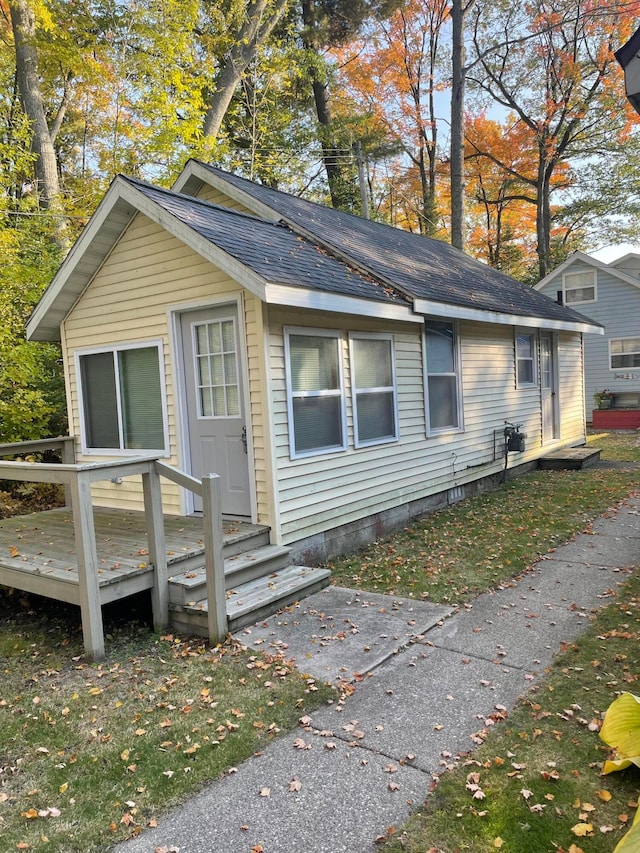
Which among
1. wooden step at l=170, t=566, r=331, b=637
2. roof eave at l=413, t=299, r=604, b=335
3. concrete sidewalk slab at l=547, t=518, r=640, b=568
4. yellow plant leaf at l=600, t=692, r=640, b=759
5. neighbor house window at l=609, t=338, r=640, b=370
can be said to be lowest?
concrete sidewalk slab at l=547, t=518, r=640, b=568

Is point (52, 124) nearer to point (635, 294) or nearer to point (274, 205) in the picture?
point (274, 205)

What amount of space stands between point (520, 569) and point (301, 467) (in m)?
2.47

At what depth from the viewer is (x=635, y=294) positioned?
61.1ft

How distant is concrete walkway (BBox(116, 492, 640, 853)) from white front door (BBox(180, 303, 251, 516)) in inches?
62.6

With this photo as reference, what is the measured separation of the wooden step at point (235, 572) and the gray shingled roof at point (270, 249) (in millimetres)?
2527

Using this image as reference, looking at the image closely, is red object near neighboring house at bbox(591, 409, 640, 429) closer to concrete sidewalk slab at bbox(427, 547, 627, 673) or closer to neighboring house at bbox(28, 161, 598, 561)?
neighboring house at bbox(28, 161, 598, 561)

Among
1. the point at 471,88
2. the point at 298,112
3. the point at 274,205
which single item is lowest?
the point at 274,205

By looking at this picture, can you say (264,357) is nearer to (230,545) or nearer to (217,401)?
(217,401)

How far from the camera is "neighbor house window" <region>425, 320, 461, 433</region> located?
8508mm

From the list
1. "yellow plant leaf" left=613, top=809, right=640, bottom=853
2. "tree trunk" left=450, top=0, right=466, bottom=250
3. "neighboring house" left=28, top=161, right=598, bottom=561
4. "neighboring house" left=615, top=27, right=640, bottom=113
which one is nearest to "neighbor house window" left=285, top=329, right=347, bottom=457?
"neighboring house" left=28, top=161, right=598, bottom=561

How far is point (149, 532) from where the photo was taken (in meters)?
4.64

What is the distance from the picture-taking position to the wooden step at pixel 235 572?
4.73m

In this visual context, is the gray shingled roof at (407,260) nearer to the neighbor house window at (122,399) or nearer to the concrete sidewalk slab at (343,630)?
the neighbor house window at (122,399)

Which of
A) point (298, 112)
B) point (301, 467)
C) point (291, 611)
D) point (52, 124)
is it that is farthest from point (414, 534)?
point (298, 112)
